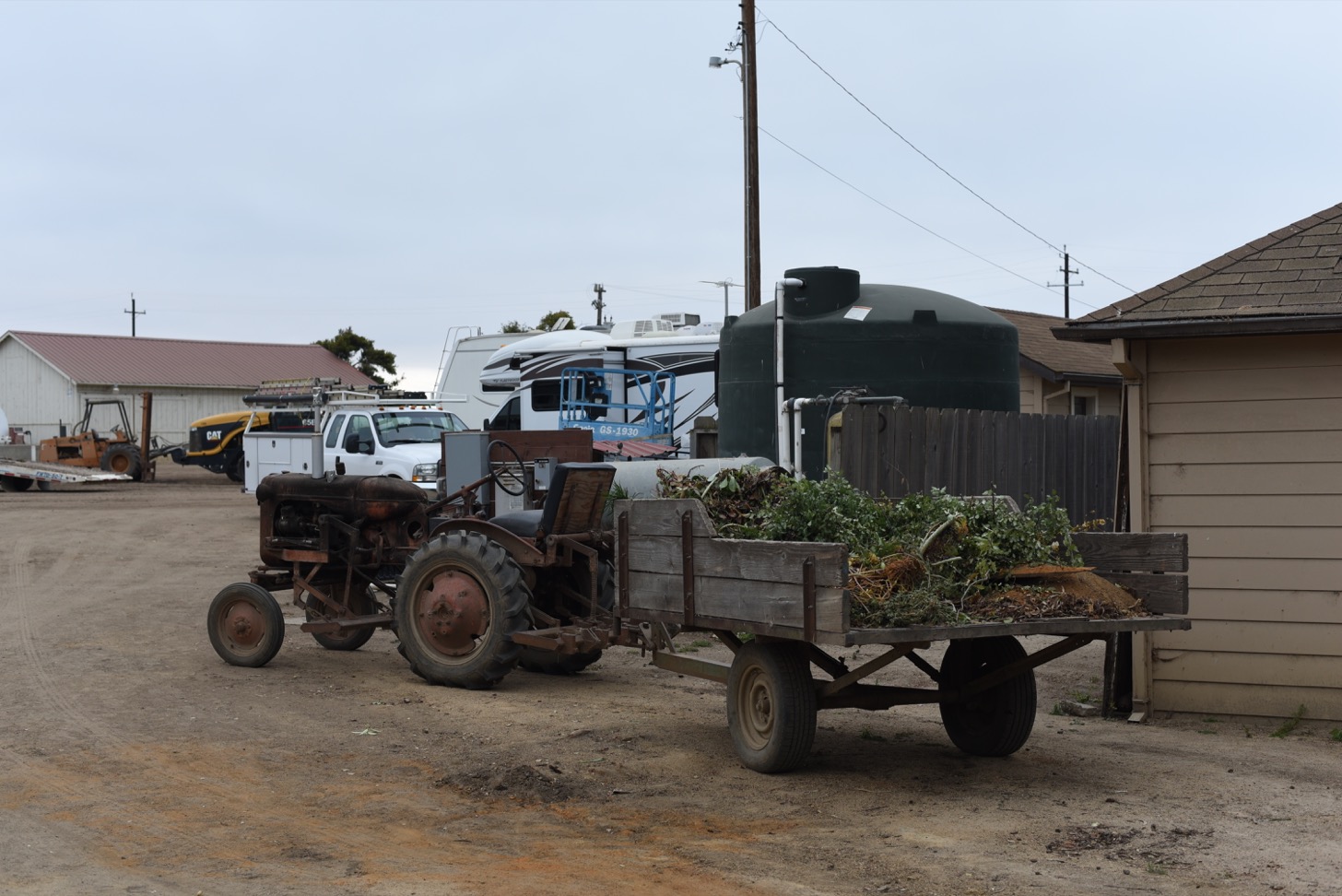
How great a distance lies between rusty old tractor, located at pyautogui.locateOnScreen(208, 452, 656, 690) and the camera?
9758 mm

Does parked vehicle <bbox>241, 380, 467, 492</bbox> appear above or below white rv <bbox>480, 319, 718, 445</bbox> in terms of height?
below

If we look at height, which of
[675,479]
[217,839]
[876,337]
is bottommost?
[217,839]

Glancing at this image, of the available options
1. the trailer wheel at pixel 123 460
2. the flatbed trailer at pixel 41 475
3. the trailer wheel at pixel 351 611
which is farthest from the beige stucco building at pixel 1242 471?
the trailer wheel at pixel 123 460

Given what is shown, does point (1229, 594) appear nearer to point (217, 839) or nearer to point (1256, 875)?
point (1256, 875)

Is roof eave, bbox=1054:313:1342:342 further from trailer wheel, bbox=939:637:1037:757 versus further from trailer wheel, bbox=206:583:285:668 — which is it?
trailer wheel, bbox=206:583:285:668

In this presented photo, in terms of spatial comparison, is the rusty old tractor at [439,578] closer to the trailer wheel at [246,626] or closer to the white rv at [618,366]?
the trailer wheel at [246,626]

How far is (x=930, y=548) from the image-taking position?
23.4 ft

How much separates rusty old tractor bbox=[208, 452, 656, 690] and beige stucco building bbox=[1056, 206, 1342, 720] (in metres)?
3.52

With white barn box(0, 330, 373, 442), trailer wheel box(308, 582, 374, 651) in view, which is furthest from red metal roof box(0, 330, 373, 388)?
→ trailer wheel box(308, 582, 374, 651)

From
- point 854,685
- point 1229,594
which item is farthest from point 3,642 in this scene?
point 1229,594

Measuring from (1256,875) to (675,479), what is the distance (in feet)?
12.8

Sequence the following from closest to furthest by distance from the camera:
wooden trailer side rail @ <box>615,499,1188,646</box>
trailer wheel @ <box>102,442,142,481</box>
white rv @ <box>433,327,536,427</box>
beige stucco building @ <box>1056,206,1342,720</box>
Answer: wooden trailer side rail @ <box>615,499,1188,646</box>
beige stucco building @ <box>1056,206,1342,720</box>
white rv @ <box>433,327,536,427</box>
trailer wheel @ <box>102,442,142,481</box>

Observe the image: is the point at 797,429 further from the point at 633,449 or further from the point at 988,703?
the point at 633,449

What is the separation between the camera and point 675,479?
8.35m
